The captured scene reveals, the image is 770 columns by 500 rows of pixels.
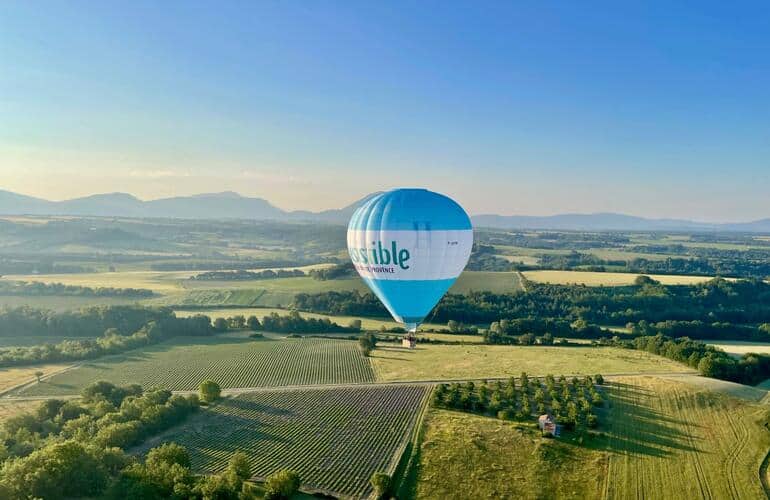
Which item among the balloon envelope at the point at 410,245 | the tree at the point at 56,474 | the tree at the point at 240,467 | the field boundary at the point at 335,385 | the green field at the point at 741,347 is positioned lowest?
the field boundary at the point at 335,385

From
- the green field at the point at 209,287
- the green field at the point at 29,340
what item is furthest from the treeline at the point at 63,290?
the green field at the point at 29,340

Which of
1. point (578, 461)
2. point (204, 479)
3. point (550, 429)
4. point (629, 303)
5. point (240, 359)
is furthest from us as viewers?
point (629, 303)

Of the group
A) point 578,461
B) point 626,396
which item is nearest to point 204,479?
point 578,461

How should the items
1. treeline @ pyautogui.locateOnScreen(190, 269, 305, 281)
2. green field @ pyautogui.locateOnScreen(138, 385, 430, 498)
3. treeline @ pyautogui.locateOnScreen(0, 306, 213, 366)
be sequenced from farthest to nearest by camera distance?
treeline @ pyautogui.locateOnScreen(190, 269, 305, 281) < treeline @ pyautogui.locateOnScreen(0, 306, 213, 366) < green field @ pyautogui.locateOnScreen(138, 385, 430, 498)

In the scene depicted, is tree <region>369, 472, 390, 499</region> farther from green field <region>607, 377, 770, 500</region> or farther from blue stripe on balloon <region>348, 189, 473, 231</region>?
blue stripe on balloon <region>348, 189, 473, 231</region>

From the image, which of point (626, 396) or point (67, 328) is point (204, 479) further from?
point (67, 328)

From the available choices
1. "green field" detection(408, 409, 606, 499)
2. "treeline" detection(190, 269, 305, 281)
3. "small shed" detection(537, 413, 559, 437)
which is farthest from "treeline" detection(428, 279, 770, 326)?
"green field" detection(408, 409, 606, 499)

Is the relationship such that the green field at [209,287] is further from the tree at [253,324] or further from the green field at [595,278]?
the tree at [253,324]

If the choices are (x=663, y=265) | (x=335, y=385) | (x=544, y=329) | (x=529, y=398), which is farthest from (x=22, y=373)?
(x=663, y=265)
